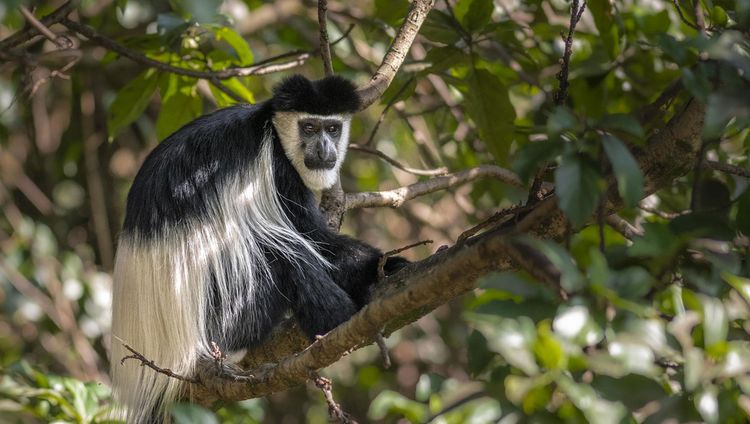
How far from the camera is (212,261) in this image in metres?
2.93

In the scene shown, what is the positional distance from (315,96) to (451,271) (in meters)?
1.79

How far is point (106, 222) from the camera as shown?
17.6 ft

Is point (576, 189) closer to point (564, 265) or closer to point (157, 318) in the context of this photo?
point (564, 265)

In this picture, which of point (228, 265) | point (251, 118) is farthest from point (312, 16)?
point (228, 265)

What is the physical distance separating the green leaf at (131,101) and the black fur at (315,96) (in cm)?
52

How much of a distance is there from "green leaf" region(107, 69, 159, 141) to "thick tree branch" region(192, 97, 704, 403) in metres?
1.28

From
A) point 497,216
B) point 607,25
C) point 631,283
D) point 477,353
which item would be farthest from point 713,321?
point 607,25

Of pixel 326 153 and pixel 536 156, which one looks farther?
pixel 326 153

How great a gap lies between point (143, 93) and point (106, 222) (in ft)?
7.67

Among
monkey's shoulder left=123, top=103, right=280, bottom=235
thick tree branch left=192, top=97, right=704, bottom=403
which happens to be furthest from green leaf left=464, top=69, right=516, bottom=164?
monkey's shoulder left=123, top=103, right=280, bottom=235

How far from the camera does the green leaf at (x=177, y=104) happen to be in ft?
10.9

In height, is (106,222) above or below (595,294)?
below

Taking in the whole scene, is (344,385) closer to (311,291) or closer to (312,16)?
(312,16)

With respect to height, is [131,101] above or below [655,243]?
below
